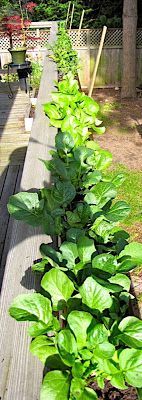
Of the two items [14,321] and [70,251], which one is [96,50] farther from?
[14,321]

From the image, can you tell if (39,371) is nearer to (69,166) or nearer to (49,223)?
(49,223)

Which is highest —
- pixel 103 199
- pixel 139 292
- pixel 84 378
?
pixel 103 199

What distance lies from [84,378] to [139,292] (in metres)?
2.40

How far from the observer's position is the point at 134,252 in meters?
1.03

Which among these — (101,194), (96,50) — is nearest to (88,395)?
(101,194)

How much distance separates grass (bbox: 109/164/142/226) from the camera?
4239mm

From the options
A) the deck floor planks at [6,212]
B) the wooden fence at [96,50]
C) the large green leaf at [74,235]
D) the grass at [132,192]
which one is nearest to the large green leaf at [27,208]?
the large green leaf at [74,235]

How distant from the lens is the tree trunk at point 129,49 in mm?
8383

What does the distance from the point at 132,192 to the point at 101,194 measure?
3545 millimetres

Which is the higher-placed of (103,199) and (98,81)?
(103,199)

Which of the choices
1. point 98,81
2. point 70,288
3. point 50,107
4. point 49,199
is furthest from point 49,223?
point 98,81

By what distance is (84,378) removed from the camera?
793 mm

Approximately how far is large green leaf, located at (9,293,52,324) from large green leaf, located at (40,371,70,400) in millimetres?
134

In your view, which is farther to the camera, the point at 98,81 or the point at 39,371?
the point at 98,81
